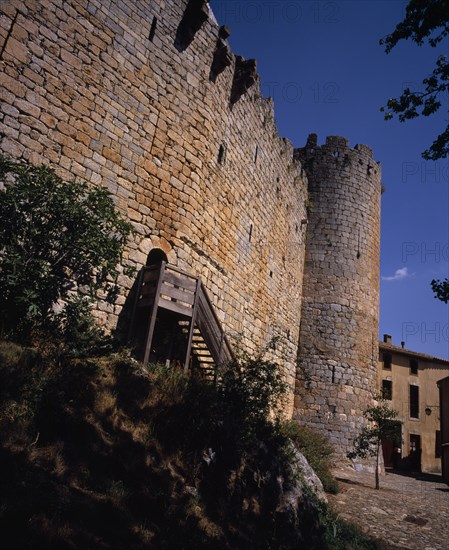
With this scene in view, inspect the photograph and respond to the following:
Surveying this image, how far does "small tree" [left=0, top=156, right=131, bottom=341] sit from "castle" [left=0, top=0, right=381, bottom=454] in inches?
32.9

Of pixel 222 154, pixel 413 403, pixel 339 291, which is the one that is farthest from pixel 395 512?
pixel 413 403

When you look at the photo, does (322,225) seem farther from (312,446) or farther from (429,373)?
(429,373)

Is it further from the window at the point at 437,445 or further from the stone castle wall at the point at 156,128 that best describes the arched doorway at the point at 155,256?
the window at the point at 437,445

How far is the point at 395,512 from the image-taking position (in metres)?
9.61

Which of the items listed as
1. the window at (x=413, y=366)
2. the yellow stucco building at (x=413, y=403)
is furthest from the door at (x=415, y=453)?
the window at (x=413, y=366)

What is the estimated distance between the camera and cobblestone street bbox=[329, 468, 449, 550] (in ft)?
25.1

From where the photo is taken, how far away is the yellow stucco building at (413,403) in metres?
25.7

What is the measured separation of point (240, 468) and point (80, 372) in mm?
2803

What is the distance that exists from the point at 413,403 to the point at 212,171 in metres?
24.4

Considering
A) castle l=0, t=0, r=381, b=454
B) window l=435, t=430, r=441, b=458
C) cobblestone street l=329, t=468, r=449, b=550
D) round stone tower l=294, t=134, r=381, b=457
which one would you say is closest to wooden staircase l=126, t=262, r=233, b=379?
castle l=0, t=0, r=381, b=454

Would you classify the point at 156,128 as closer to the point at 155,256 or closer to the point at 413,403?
the point at 155,256

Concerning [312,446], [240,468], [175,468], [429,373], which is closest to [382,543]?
[240,468]

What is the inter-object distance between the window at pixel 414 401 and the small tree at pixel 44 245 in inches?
1049

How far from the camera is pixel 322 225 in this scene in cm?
1794
